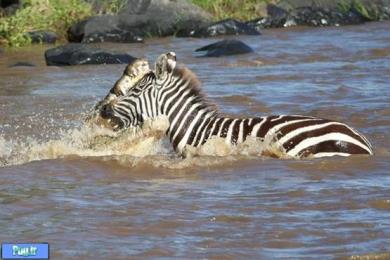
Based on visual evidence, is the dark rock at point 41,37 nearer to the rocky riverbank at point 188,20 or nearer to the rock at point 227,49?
the rocky riverbank at point 188,20

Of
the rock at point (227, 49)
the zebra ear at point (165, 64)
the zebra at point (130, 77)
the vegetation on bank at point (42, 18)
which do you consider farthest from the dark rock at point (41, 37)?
the zebra ear at point (165, 64)

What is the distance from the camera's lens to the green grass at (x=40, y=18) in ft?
72.4

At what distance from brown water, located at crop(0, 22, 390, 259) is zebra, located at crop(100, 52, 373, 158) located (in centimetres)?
15

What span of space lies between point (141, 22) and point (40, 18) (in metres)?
2.18

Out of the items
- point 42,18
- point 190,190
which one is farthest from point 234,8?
point 190,190

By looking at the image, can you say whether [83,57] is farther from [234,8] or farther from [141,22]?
[234,8]

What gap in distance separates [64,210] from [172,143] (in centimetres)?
204

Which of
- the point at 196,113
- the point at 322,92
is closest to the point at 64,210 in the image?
the point at 196,113

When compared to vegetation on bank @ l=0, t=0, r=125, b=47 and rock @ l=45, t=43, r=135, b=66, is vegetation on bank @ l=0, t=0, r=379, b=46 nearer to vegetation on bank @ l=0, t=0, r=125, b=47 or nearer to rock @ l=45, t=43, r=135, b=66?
vegetation on bank @ l=0, t=0, r=125, b=47

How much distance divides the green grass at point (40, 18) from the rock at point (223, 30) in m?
2.33

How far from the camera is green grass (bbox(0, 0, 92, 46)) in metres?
22.1

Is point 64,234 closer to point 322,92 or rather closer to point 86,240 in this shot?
point 86,240

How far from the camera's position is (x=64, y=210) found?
26.9 feet

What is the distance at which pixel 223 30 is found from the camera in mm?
23578
